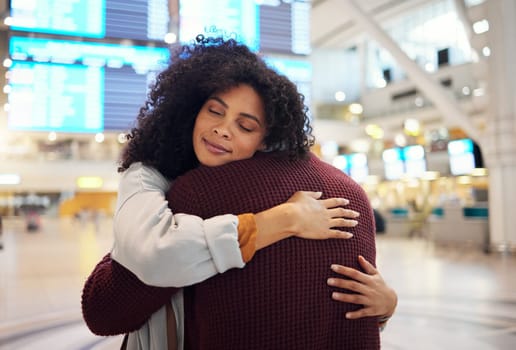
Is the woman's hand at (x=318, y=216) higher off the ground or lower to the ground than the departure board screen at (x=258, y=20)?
lower

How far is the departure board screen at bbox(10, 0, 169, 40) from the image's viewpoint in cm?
351

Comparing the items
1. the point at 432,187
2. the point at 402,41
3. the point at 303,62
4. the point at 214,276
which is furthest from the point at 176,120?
the point at 402,41

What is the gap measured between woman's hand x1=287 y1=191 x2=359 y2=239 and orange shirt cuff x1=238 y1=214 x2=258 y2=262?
4.2 inches

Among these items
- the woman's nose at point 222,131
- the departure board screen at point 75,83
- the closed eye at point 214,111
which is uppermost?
the departure board screen at point 75,83

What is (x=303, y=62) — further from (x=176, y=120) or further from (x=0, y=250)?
(x=0, y=250)

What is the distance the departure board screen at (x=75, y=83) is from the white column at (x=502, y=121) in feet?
24.6

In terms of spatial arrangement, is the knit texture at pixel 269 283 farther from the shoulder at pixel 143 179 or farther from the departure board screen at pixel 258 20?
the departure board screen at pixel 258 20

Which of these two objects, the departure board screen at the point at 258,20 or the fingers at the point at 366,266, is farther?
the departure board screen at the point at 258,20

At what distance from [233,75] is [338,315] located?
0.69m

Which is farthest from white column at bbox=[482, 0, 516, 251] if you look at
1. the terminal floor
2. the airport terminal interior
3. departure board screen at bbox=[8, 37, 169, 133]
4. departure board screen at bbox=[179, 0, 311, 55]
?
departure board screen at bbox=[8, 37, 169, 133]

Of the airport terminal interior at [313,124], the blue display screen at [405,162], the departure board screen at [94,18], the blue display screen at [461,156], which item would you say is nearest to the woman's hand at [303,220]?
the airport terminal interior at [313,124]

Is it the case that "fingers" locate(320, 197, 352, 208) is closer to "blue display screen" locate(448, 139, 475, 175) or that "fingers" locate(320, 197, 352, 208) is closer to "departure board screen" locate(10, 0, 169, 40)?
"departure board screen" locate(10, 0, 169, 40)

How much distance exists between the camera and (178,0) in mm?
3871

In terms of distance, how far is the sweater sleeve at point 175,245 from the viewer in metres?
1.06
